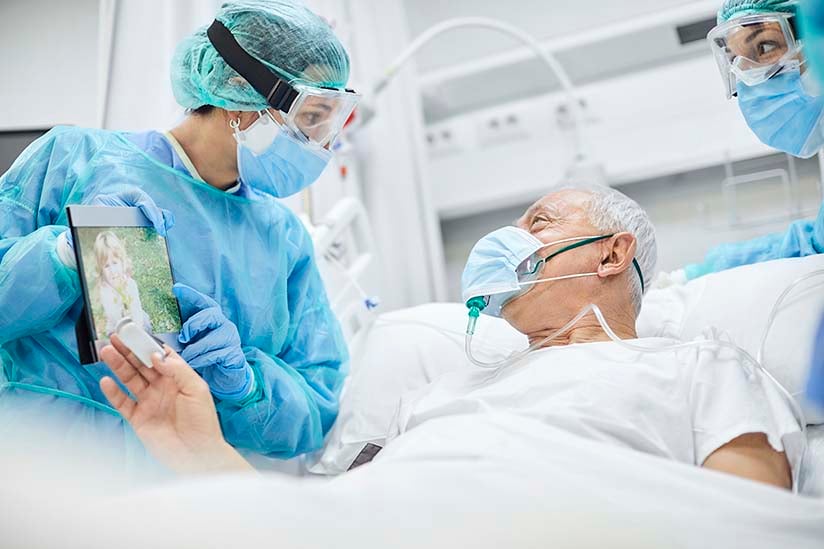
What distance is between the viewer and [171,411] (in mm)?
1210

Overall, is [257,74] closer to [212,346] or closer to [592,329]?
[212,346]

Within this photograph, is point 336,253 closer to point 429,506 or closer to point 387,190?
point 387,190

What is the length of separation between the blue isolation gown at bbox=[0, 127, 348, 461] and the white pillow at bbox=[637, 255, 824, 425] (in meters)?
0.81

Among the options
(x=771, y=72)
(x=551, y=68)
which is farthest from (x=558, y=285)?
(x=551, y=68)

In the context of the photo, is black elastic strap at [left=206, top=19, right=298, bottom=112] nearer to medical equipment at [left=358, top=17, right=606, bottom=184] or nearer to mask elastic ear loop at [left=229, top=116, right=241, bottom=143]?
mask elastic ear loop at [left=229, top=116, right=241, bottom=143]

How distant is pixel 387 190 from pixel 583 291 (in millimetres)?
1593

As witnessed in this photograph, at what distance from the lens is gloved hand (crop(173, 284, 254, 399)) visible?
138 centimetres

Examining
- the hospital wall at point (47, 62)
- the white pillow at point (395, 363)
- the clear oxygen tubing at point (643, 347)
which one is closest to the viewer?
the clear oxygen tubing at point (643, 347)

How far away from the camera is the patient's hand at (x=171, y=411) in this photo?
117 cm

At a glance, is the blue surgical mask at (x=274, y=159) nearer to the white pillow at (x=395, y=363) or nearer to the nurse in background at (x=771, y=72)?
the white pillow at (x=395, y=363)

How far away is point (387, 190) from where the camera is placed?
3.03 metres

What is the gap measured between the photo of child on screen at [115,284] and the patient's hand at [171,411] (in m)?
0.07

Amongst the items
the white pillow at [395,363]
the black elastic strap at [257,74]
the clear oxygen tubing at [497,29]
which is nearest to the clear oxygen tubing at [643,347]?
the white pillow at [395,363]

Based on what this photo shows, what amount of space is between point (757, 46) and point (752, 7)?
95mm
